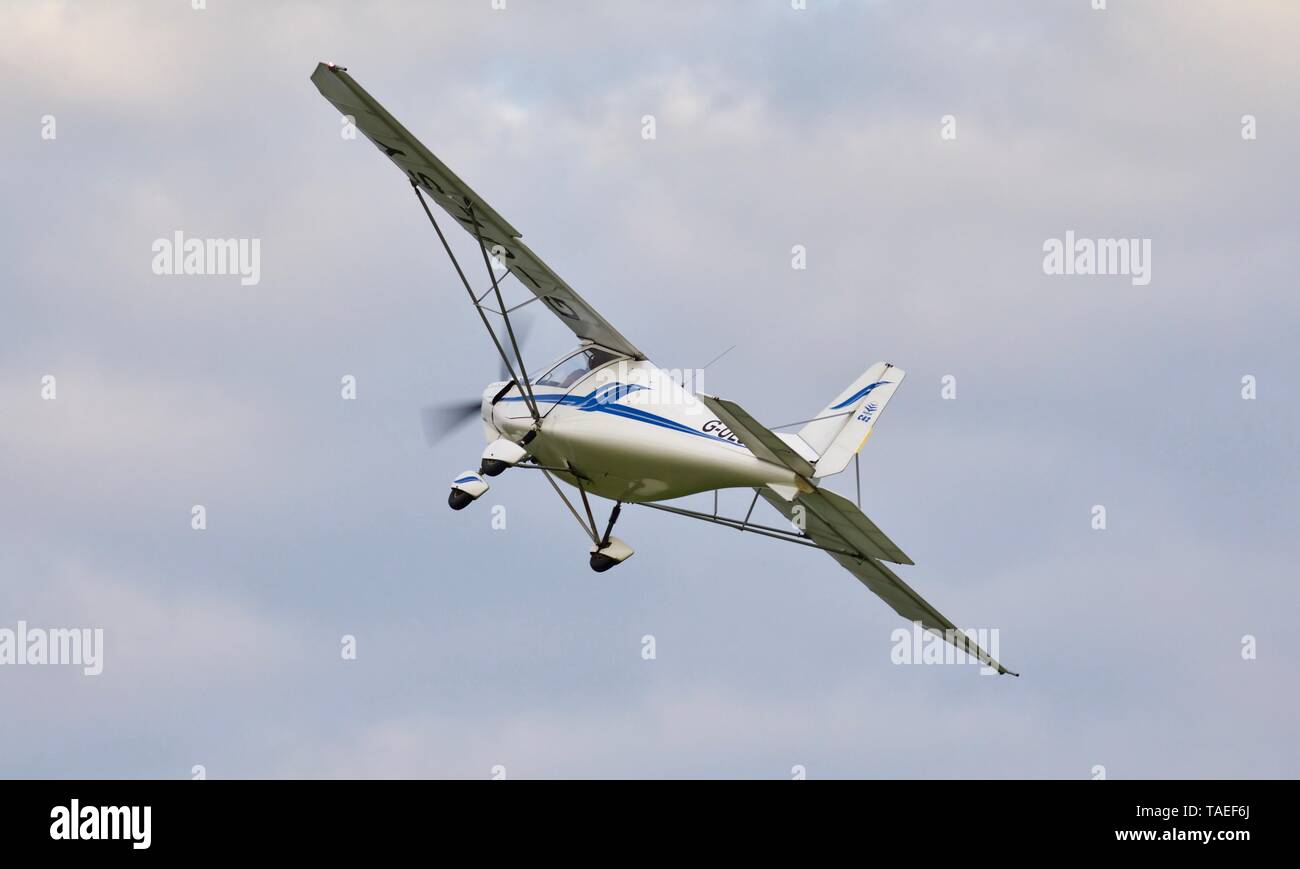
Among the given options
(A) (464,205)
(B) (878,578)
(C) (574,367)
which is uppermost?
(A) (464,205)

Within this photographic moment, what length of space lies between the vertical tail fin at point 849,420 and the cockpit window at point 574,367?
4375 millimetres

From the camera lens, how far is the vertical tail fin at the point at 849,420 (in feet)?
122

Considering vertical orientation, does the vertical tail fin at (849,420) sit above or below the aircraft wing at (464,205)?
below

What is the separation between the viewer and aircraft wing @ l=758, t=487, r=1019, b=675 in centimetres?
4041

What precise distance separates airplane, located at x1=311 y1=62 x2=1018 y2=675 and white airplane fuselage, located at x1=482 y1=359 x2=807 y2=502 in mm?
22

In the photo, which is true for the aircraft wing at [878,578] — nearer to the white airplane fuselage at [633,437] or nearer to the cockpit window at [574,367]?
the white airplane fuselage at [633,437]

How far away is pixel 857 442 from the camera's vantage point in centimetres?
3741

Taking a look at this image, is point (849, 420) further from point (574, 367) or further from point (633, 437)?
point (574, 367)

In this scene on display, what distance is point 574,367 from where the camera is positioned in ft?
134

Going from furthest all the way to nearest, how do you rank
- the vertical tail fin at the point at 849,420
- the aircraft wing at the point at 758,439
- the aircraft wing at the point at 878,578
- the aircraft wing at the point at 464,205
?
1. the aircraft wing at the point at 878,578
2. the aircraft wing at the point at 464,205
3. the vertical tail fin at the point at 849,420
4. the aircraft wing at the point at 758,439

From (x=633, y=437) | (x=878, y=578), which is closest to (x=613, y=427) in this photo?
(x=633, y=437)

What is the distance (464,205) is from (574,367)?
3349 mm

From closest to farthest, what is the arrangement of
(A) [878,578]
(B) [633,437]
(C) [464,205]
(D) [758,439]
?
(D) [758,439]
(B) [633,437]
(C) [464,205]
(A) [878,578]
